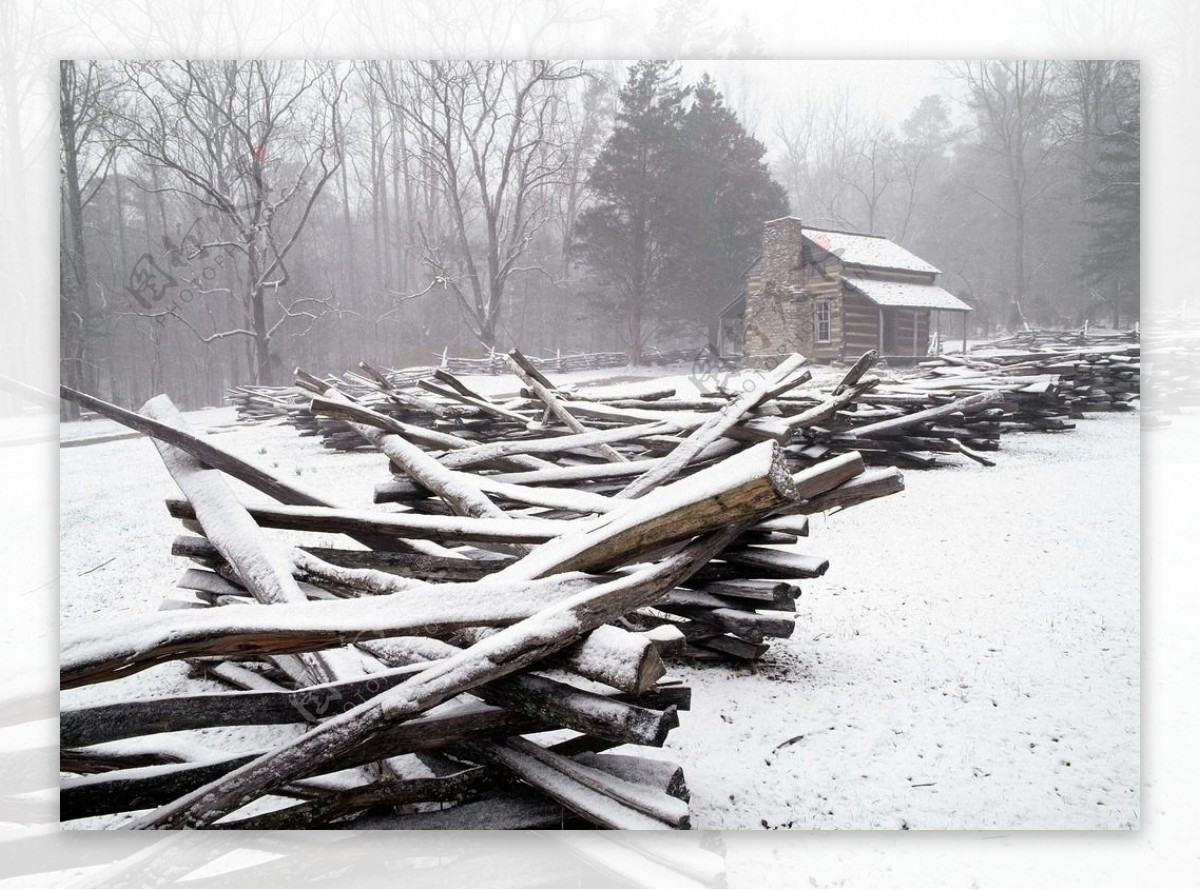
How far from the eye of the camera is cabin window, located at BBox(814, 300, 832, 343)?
3256 millimetres

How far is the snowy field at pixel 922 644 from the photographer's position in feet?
7.82

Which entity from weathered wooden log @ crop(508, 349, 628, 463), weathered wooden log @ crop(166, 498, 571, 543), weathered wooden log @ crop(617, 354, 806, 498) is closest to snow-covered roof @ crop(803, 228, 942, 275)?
weathered wooden log @ crop(617, 354, 806, 498)

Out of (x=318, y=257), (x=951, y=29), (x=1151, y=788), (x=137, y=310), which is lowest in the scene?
(x=1151, y=788)

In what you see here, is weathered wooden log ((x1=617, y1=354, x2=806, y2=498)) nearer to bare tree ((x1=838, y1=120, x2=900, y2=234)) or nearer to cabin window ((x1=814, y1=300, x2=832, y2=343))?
cabin window ((x1=814, y1=300, x2=832, y2=343))

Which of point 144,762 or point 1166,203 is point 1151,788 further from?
point 144,762

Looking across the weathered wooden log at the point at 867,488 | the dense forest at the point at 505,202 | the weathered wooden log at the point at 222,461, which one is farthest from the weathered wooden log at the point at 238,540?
the weathered wooden log at the point at 867,488

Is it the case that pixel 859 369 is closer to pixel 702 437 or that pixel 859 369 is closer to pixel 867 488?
pixel 702 437

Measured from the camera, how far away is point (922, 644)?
2.76 metres

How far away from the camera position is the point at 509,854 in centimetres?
225

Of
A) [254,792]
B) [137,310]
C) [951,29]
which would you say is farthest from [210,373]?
[951,29]

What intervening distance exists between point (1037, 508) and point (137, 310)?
3535 millimetres

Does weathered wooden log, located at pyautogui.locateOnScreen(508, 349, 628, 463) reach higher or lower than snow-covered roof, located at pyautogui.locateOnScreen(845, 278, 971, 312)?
lower

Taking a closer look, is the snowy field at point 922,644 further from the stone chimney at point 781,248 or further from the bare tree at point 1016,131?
the stone chimney at point 781,248

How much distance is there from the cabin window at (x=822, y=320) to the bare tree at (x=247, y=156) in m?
2.01
